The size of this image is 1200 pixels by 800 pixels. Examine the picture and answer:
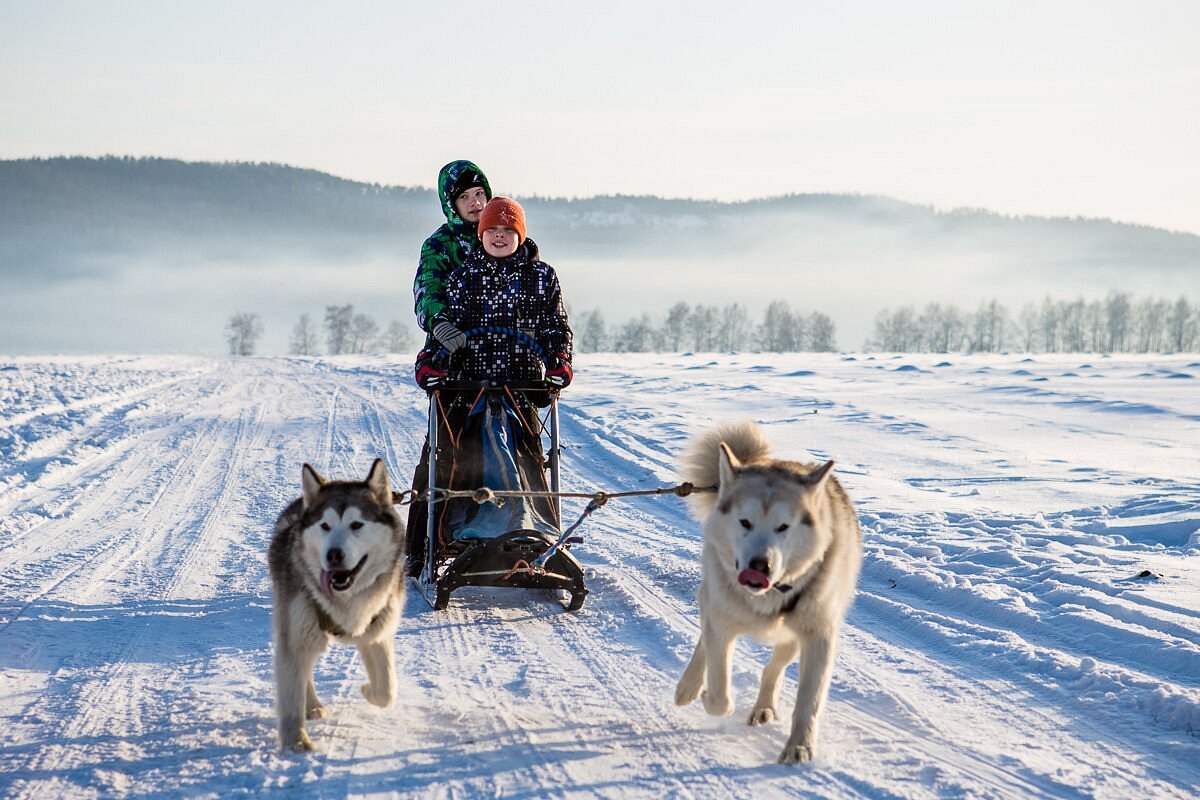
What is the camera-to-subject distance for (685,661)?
15.8ft

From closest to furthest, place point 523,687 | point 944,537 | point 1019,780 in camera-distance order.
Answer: point 1019,780, point 523,687, point 944,537

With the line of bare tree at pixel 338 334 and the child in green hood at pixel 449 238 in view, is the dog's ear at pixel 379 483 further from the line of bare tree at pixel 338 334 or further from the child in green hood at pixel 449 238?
the line of bare tree at pixel 338 334

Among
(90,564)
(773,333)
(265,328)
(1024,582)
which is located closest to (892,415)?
(1024,582)

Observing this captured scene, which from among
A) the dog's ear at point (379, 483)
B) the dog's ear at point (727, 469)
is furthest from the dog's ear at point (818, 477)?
the dog's ear at point (379, 483)

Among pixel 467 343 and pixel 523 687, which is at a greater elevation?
pixel 467 343

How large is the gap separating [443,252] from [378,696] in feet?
10.9

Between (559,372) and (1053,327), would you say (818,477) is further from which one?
(1053,327)

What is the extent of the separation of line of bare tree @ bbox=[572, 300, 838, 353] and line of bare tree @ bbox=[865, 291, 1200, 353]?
810cm

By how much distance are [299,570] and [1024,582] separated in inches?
167

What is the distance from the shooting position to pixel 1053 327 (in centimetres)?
9981

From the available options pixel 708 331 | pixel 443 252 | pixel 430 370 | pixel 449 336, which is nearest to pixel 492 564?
pixel 430 370

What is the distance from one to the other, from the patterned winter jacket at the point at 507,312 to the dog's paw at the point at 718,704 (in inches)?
110

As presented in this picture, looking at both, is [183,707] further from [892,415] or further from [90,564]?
[892,415]

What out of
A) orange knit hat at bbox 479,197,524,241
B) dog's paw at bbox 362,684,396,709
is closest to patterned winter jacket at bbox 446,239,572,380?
orange knit hat at bbox 479,197,524,241
